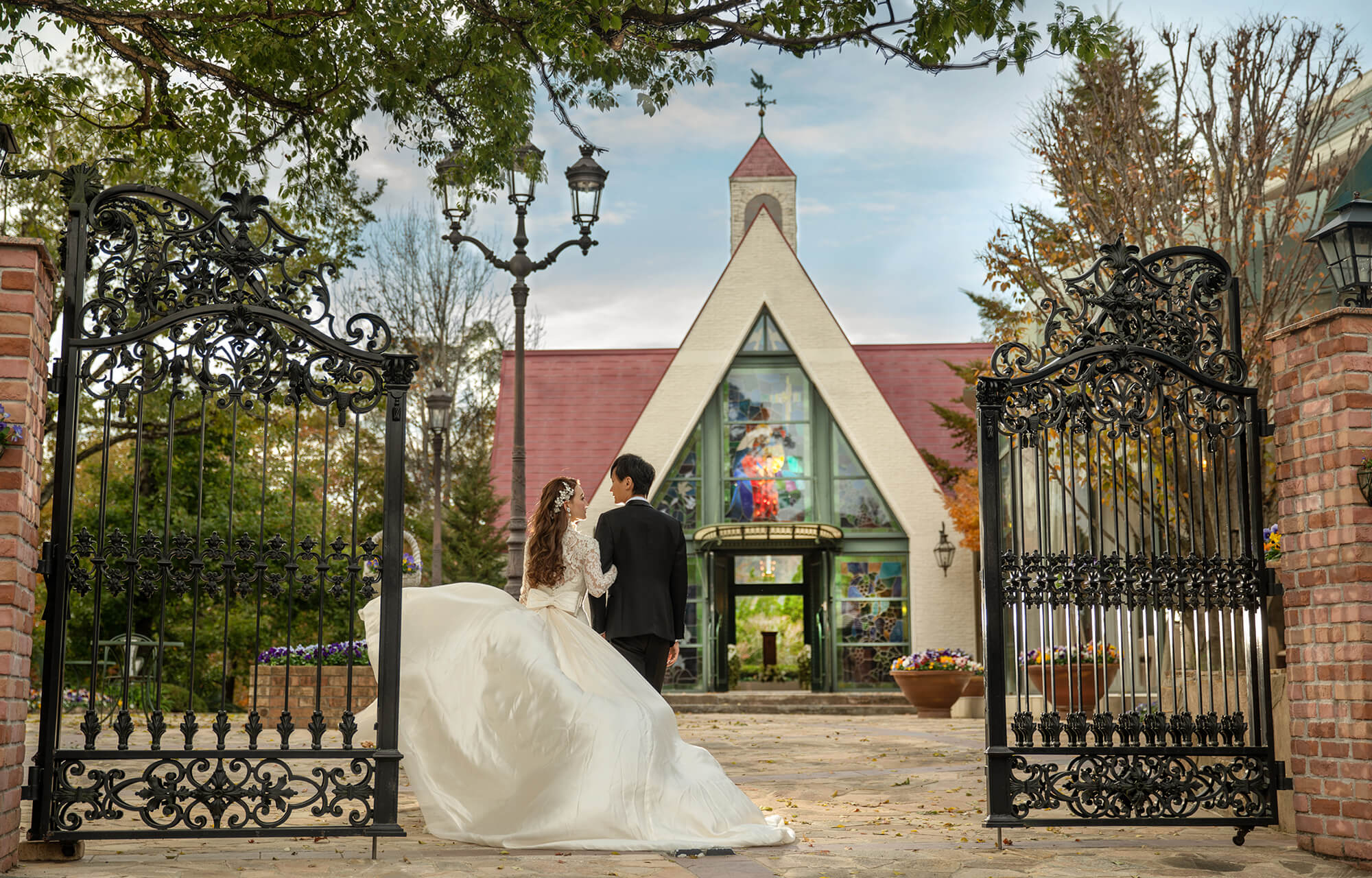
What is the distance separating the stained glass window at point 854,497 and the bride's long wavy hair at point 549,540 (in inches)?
760

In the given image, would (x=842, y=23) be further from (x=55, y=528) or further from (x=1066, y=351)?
(x=55, y=528)

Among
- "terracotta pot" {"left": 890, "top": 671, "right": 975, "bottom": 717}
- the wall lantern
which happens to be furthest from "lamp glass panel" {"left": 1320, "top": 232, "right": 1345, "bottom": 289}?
the wall lantern

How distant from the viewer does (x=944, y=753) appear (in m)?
12.2

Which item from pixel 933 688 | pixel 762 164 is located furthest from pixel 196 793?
pixel 762 164

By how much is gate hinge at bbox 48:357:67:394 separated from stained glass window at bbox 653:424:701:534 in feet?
66.5

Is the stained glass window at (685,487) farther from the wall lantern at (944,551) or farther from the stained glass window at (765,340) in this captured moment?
the wall lantern at (944,551)

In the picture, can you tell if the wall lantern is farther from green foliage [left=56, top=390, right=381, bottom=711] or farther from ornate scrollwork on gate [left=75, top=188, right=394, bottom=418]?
ornate scrollwork on gate [left=75, top=188, right=394, bottom=418]

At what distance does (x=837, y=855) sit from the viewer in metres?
6.09

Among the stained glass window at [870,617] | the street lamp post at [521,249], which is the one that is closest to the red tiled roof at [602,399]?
the stained glass window at [870,617]

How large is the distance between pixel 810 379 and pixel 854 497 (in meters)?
2.84

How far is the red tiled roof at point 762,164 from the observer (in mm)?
32625

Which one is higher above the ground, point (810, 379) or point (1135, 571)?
point (810, 379)

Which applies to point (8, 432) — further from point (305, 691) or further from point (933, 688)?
point (933, 688)

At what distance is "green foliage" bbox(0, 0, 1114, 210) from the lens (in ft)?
23.8
